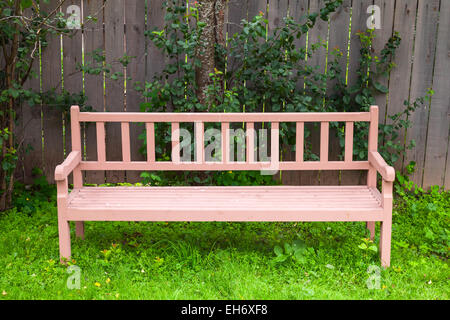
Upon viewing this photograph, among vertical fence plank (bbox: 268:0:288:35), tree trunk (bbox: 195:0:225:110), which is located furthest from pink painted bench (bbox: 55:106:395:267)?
vertical fence plank (bbox: 268:0:288:35)

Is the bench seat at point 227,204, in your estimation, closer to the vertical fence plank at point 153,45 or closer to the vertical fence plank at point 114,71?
the vertical fence plank at point 114,71

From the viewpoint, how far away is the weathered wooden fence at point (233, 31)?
5047 millimetres

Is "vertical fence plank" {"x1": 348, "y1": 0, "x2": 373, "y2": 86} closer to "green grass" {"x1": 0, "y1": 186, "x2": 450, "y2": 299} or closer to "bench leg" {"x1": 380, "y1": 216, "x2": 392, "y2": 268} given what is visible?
"green grass" {"x1": 0, "y1": 186, "x2": 450, "y2": 299}

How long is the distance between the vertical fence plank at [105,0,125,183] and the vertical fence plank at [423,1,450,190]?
9.72ft

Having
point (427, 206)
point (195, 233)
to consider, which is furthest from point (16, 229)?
point (427, 206)

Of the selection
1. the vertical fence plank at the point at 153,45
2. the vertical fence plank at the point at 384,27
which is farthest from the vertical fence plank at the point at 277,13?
the vertical fence plank at the point at 153,45

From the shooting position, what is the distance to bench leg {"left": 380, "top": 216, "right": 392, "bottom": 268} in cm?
371

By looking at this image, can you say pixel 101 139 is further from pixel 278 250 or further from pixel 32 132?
pixel 278 250

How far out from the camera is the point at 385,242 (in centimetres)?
376

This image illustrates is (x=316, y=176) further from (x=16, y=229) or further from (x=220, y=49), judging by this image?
(x=16, y=229)

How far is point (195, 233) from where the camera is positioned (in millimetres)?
4449

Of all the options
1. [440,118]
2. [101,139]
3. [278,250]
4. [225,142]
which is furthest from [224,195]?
[440,118]

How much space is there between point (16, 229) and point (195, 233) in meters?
1.47

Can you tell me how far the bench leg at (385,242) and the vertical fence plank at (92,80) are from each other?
9.33 ft
